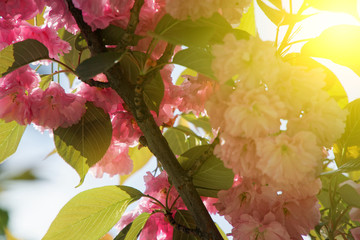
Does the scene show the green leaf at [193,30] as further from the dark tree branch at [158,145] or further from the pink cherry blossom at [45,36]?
the pink cherry blossom at [45,36]

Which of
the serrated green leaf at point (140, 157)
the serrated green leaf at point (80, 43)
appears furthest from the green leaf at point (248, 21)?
the serrated green leaf at point (140, 157)

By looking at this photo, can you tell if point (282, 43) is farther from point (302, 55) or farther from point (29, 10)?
point (29, 10)

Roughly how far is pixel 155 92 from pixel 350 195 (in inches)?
11.0

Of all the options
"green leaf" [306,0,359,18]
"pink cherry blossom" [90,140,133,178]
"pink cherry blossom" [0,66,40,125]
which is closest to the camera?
"green leaf" [306,0,359,18]

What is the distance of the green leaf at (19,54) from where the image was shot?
21.5 inches

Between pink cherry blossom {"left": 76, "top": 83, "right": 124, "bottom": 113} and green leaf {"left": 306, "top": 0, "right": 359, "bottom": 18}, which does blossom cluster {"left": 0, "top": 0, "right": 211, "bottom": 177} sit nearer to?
pink cherry blossom {"left": 76, "top": 83, "right": 124, "bottom": 113}

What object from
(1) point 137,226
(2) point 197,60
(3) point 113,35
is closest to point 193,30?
(2) point 197,60

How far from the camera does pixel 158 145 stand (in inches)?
20.3

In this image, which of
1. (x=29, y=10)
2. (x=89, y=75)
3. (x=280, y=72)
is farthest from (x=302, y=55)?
(x=29, y=10)

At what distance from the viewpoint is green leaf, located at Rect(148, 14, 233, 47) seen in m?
0.42

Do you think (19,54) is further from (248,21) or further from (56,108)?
(248,21)

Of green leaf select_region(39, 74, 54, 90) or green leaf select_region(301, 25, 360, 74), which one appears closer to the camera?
green leaf select_region(301, 25, 360, 74)

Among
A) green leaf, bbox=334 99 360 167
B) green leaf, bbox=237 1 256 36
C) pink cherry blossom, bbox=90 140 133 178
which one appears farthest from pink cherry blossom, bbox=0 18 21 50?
green leaf, bbox=334 99 360 167

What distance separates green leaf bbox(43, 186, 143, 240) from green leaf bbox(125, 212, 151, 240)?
3 centimetres
